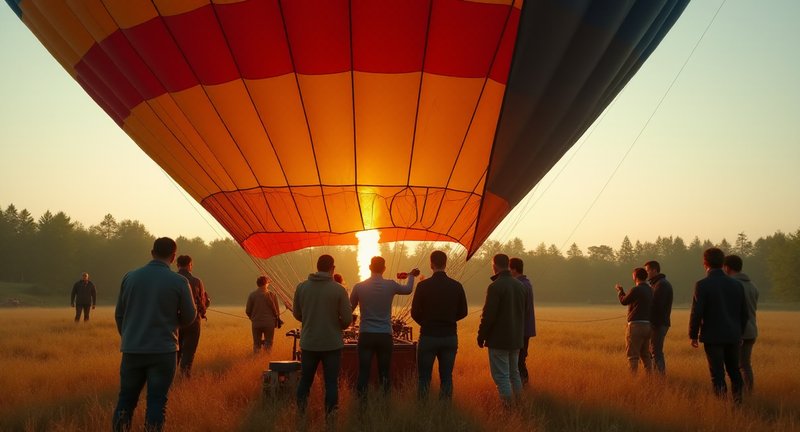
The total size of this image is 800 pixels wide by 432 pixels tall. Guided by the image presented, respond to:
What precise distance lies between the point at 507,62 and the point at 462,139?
1.16 meters

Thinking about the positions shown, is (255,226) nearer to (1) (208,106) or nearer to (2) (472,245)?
(1) (208,106)

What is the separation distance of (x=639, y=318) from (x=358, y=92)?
4670 mm

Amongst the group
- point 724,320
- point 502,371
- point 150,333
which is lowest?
point 502,371

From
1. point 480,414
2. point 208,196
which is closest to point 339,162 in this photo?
point 208,196

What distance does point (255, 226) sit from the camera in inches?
385

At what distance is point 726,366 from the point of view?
6.69 m

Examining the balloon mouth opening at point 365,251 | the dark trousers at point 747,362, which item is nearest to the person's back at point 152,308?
the balloon mouth opening at point 365,251

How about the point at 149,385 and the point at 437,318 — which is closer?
the point at 149,385

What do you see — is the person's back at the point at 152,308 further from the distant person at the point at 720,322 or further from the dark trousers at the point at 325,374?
the distant person at the point at 720,322

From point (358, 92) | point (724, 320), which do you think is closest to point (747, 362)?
point (724, 320)

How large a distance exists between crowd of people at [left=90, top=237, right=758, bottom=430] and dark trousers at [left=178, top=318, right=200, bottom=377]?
52 cm

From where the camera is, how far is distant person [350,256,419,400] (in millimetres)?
6383

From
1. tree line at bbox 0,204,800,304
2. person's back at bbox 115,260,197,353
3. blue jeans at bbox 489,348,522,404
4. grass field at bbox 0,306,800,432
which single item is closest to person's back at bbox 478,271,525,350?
blue jeans at bbox 489,348,522,404

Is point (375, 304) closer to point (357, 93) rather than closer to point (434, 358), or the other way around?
point (434, 358)
